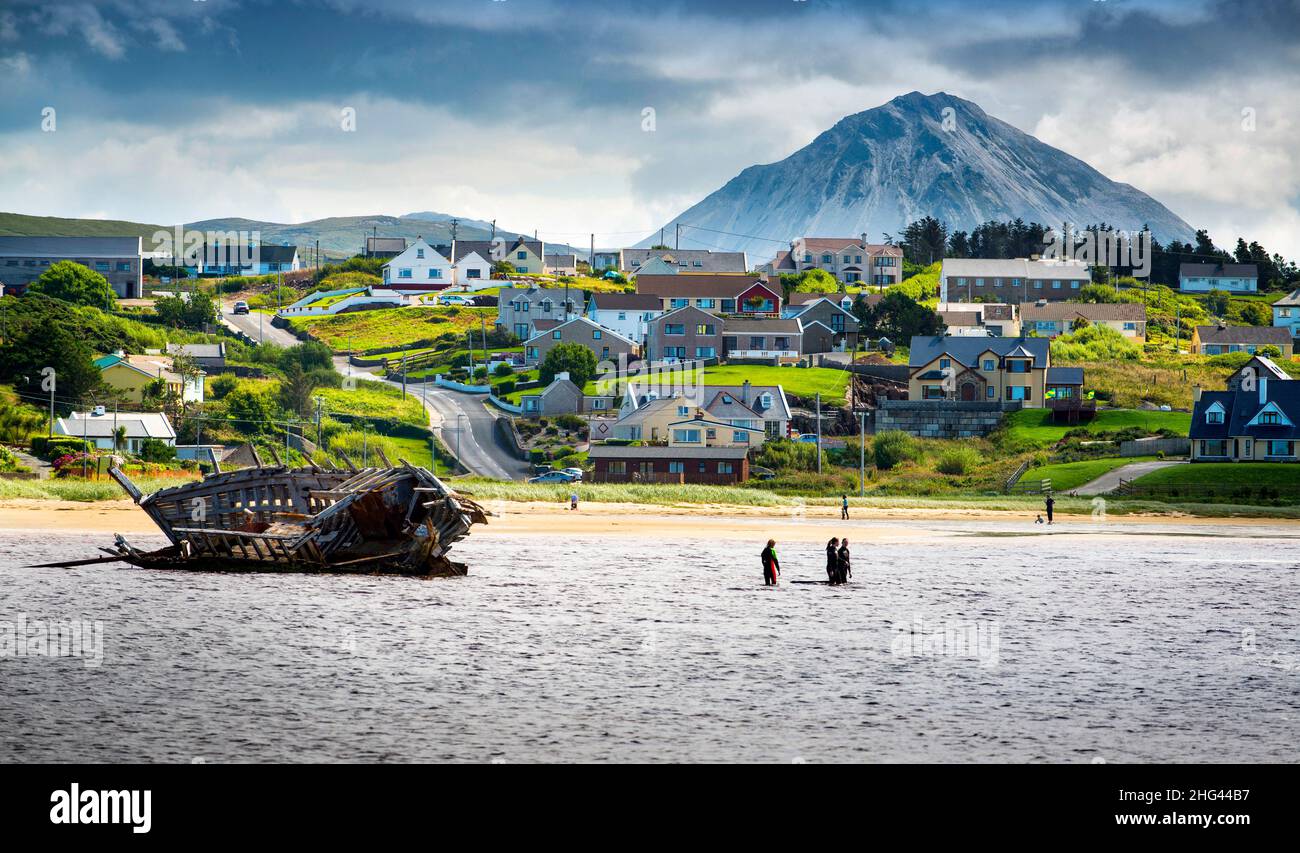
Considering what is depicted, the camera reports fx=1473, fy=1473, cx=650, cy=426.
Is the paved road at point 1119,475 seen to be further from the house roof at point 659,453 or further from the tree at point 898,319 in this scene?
the tree at point 898,319

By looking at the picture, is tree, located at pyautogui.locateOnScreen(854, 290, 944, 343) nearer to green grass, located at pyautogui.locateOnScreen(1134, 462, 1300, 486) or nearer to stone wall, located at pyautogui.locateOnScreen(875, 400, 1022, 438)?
stone wall, located at pyautogui.locateOnScreen(875, 400, 1022, 438)

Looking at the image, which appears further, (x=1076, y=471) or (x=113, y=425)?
(x=1076, y=471)

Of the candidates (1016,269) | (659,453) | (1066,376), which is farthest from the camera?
(1016,269)

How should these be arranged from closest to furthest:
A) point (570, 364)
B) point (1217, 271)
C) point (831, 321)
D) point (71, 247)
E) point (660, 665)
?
point (660, 665) → point (570, 364) → point (831, 321) → point (71, 247) → point (1217, 271)

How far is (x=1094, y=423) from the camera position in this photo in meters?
106

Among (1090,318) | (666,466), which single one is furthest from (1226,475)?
(1090,318)

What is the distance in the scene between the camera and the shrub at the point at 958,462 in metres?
97.2

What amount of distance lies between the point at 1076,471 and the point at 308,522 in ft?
177

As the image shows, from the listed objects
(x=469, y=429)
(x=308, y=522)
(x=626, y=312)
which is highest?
(x=626, y=312)

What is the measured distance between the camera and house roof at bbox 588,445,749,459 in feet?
302

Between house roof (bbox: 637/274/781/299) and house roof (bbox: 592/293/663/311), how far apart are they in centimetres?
521

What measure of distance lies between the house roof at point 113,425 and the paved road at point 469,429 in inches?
754

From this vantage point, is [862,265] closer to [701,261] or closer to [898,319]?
[701,261]
